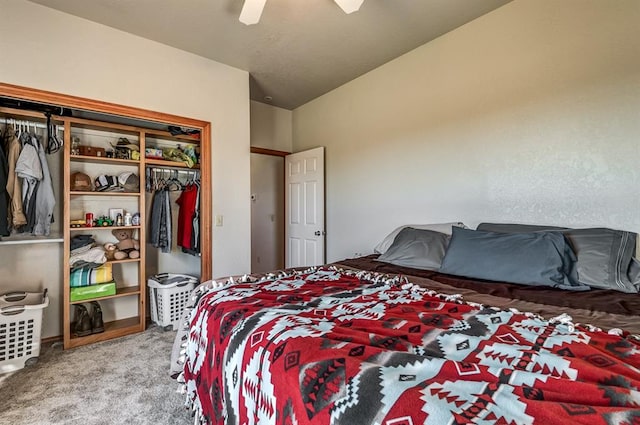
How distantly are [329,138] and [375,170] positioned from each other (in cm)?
89

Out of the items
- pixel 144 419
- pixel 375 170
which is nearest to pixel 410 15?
pixel 375 170

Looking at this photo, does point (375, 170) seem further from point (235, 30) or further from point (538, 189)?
point (235, 30)

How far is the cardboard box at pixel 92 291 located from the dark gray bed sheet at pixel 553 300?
2.61 meters

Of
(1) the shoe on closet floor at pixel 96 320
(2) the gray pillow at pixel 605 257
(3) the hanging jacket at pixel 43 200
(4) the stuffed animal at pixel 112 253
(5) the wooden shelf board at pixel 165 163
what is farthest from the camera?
(5) the wooden shelf board at pixel 165 163

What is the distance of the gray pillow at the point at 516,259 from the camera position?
5.25ft

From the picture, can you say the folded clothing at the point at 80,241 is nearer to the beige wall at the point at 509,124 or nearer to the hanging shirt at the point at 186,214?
the hanging shirt at the point at 186,214

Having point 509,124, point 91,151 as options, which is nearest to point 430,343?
point 509,124

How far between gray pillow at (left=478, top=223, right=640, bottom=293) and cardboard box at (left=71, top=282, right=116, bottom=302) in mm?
3479

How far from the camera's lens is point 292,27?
2.45 metres

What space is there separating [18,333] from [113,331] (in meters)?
0.65

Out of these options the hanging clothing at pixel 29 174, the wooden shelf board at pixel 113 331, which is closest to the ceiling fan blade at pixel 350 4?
the hanging clothing at pixel 29 174

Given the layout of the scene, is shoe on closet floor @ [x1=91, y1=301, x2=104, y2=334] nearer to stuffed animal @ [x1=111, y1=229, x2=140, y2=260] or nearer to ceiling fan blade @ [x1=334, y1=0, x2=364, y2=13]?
stuffed animal @ [x1=111, y1=229, x2=140, y2=260]

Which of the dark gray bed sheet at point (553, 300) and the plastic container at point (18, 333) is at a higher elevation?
the dark gray bed sheet at point (553, 300)

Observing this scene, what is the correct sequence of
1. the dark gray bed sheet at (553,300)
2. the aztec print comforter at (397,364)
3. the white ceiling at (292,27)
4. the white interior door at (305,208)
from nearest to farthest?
the aztec print comforter at (397,364) < the dark gray bed sheet at (553,300) < the white ceiling at (292,27) < the white interior door at (305,208)
